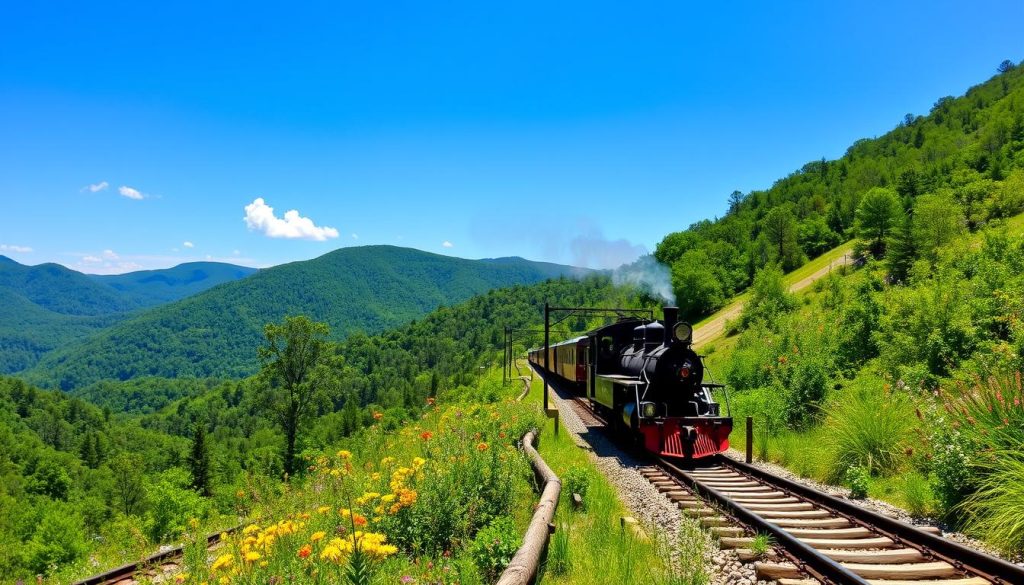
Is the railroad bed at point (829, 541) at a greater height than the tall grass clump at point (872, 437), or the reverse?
the tall grass clump at point (872, 437)

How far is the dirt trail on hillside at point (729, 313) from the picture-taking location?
179ft

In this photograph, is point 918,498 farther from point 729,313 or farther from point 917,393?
point 729,313

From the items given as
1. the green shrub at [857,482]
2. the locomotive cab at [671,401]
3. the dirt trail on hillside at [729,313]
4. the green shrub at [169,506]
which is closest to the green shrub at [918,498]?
the green shrub at [857,482]

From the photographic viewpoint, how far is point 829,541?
21.6ft

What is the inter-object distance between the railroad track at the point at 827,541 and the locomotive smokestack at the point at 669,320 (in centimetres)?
414

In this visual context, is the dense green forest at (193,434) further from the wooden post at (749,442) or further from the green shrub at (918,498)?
the wooden post at (749,442)

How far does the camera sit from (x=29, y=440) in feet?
250

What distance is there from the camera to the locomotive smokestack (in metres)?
13.1

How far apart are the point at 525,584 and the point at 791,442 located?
34.6 ft

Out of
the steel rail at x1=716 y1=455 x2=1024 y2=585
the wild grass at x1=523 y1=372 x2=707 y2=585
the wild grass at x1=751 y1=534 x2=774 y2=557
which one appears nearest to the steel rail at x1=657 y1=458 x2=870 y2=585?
the wild grass at x1=751 y1=534 x2=774 y2=557

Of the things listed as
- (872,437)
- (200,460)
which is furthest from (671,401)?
(200,460)

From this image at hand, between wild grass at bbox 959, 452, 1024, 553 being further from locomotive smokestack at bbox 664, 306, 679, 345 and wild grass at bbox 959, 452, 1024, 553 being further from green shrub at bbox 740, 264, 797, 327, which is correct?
green shrub at bbox 740, 264, 797, 327

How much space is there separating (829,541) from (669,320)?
23.4 feet

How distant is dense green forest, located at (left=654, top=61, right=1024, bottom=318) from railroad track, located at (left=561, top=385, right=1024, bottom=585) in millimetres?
48088
